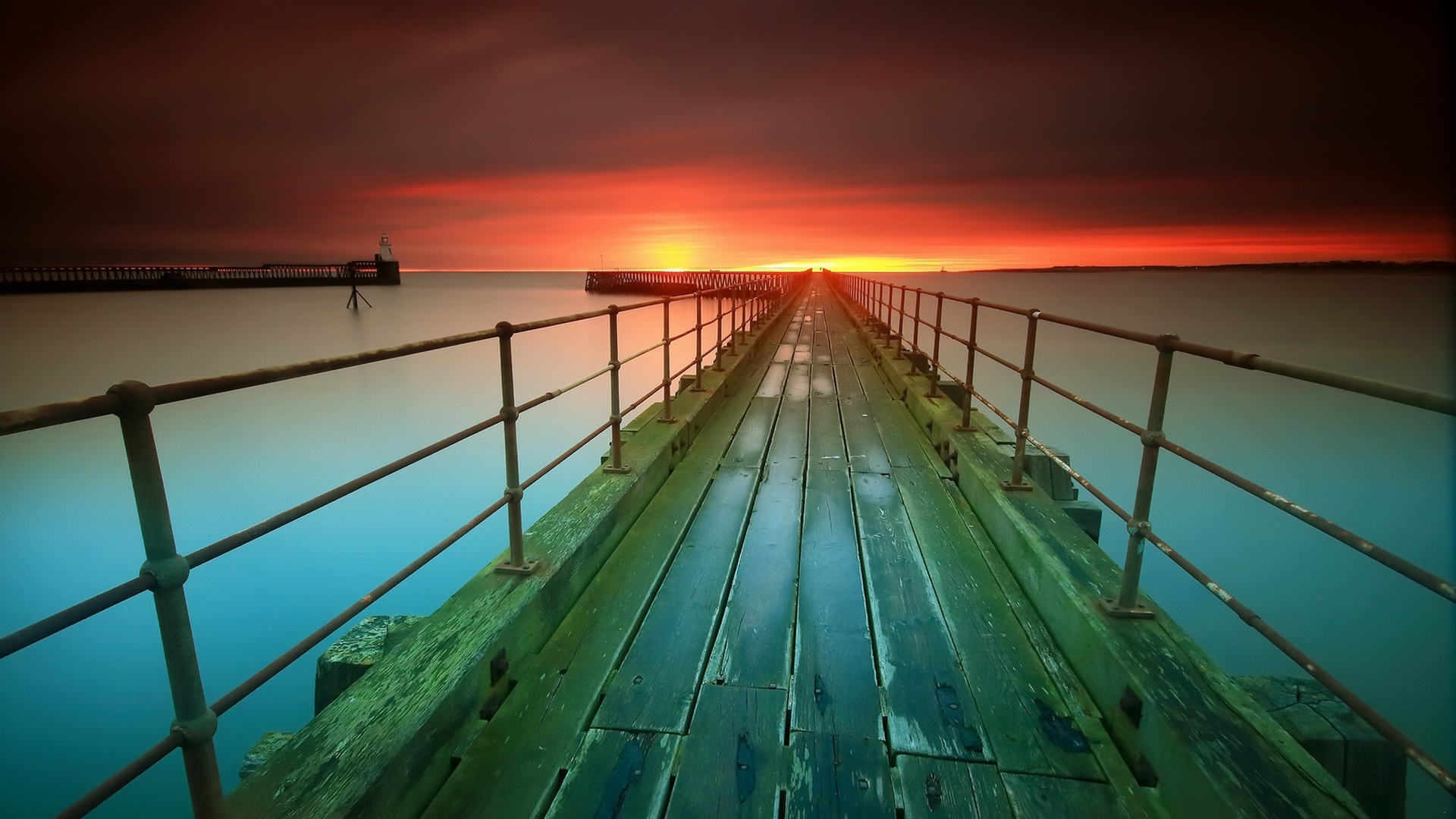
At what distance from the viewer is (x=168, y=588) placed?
1048 mm

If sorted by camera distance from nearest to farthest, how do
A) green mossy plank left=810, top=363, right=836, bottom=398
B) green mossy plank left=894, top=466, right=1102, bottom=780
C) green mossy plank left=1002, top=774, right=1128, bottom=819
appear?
1. green mossy plank left=1002, top=774, right=1128, bottom=819
2. green mossy plank left=894, top=466, right=1102, bottom=780
3. green mossy plank left=810, top=363, right=836, bottom=398

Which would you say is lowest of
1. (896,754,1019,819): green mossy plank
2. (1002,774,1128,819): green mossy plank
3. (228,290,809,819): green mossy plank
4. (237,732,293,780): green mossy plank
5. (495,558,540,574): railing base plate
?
(237,732,293,780): green mossy plank

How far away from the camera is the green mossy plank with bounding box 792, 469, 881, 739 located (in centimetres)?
196

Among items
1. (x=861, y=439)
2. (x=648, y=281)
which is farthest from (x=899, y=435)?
(x=648, y=281)

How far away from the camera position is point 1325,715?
2527mm

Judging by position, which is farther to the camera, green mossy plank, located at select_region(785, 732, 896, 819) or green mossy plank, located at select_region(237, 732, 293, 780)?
green mossy plank, located at select_region(237, 732, 293, 780)

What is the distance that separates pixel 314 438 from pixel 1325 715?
16.0 meters

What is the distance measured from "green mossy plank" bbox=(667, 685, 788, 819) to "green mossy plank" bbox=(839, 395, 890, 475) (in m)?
2.48

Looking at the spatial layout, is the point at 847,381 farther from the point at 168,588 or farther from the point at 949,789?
the point at 168,588

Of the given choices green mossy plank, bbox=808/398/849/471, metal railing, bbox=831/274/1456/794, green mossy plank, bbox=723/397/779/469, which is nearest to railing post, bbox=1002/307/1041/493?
metal railing, bbox=831/274/1456/794

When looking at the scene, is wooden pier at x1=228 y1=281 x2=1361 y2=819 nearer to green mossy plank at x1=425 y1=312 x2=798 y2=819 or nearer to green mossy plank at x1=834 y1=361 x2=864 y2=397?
green mossy plank at x1=425 y1=312 x2=798 y2=819

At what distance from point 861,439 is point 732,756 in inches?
141

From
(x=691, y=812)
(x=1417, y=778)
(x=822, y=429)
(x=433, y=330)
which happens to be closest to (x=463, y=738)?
(x=691, y=812)

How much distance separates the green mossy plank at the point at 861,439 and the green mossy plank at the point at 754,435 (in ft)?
2.01
